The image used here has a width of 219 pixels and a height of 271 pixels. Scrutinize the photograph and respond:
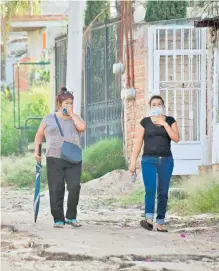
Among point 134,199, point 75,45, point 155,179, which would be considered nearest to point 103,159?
point 75,45

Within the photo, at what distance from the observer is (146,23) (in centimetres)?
2130

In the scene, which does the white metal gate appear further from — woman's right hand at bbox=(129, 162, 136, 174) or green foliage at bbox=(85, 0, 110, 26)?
woman's right hand at bbox=(129, 162, 136, 174)

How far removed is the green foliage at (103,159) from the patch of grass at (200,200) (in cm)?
500

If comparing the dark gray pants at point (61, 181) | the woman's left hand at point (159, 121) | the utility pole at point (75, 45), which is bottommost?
the dark gray pants at point (61, 181)

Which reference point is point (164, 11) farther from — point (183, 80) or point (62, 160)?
point (62, 160)

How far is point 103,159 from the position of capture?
22.5 metres

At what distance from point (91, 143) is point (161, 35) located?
5.10 metres

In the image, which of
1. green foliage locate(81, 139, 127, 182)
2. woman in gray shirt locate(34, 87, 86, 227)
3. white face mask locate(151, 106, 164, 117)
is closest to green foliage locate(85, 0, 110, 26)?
green foliage locate(81, 139, 127, 182)

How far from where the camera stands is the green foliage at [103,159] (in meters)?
22.2

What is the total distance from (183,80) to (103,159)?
114 inches

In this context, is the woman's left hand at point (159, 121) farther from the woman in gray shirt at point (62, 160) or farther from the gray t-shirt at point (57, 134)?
the gray t-shirt at point (57, 134)

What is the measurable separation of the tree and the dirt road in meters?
6.16

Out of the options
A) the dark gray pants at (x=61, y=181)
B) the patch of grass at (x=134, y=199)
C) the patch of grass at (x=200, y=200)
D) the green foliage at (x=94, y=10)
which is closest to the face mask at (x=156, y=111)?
the dark gray pants at (x=61, y=181)

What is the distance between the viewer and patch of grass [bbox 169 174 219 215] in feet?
50.6
